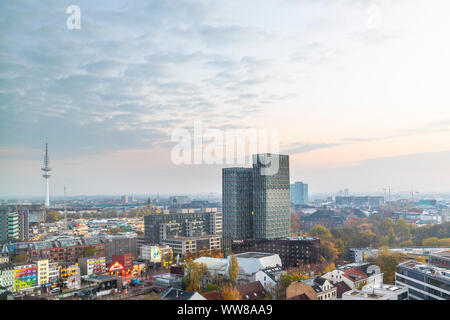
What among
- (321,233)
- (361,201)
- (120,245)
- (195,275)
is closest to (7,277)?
(195,275)

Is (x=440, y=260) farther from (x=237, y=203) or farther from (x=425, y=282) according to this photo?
(x=237, y=203)

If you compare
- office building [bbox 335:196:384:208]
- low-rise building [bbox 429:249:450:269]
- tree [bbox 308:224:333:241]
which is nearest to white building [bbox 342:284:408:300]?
low-rise building [bbox 429:249:450:269]

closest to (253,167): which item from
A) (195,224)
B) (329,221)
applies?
(195,224)

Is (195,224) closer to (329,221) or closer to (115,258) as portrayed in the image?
(115,258)

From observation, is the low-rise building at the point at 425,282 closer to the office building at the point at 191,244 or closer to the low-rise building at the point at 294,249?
the low-rise building at the point at 294,249
